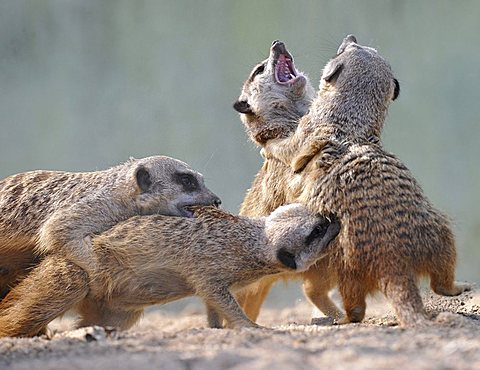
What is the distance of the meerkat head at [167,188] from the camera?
4074 millimetres

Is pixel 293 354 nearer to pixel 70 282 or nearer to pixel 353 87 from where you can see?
pixel 70 282

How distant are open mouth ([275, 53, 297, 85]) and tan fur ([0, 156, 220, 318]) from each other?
3.08ft

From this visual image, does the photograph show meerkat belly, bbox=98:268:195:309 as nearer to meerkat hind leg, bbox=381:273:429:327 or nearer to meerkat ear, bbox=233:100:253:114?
meerkat hind leg, bbox=381:273:429:327

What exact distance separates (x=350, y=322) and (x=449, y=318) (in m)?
0.55

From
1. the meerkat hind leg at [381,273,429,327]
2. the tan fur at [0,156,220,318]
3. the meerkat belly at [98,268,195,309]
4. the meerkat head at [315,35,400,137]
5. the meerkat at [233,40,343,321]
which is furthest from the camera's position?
the meerkat at [233,40,343,321]

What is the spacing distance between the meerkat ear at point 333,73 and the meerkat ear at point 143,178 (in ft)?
3.34

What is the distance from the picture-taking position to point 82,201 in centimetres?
397

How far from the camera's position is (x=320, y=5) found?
675 cm

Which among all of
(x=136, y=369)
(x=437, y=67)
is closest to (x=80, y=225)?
(x=136, y=369)

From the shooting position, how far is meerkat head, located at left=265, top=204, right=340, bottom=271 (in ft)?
12.1

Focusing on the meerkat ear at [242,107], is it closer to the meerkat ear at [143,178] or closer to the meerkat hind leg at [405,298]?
the meerkat ear at [143,178]

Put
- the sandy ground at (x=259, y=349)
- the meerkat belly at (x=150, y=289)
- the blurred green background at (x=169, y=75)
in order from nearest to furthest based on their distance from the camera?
1. the sandy ground at (x=259, y=349)
2. the meerkat belly at (x=150, y=289)
3. the blurred green background at (x=169, y=75)

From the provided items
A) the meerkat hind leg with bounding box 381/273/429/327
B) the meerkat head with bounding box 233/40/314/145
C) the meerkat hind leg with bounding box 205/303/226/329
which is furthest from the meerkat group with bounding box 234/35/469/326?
the meerkat hind leg with bounding box 205/303/226/329

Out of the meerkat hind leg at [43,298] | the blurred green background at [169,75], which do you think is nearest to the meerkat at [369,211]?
the meerkat hind leg at [43,298]
